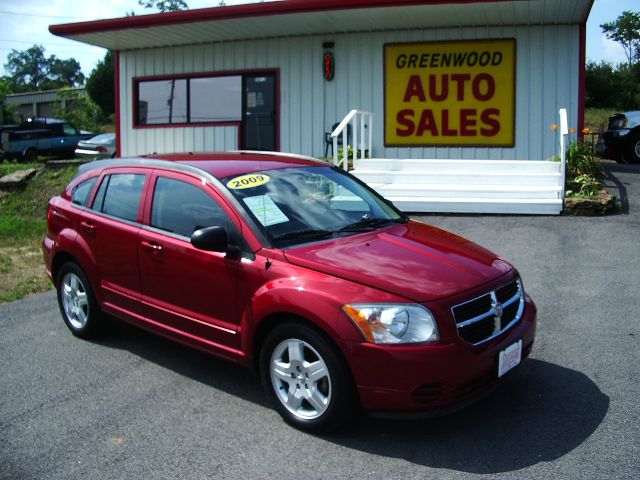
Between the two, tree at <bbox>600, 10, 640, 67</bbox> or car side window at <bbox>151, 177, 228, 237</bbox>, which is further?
tree at <bbox>600, 10, 640, 67</bbox>

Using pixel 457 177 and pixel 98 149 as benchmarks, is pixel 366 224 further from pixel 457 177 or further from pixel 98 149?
pixel 98 149

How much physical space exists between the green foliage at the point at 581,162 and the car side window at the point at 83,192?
842 cm

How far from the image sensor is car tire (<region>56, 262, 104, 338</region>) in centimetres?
588

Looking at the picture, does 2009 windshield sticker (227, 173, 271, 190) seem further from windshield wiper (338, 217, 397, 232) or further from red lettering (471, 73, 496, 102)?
red lettering (471, 73, 496, 102)

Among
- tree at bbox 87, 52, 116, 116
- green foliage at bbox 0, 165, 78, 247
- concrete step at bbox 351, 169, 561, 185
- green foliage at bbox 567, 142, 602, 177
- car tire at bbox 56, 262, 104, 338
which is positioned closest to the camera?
car tire at bbox 56, 262, 104, 338

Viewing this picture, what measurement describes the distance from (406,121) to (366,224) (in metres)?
9.23

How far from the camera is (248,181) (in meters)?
4.89

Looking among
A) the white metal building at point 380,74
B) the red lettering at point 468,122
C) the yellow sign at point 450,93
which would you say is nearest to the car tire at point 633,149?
the white metal building at point 380,74

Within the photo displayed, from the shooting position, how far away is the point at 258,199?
475cm

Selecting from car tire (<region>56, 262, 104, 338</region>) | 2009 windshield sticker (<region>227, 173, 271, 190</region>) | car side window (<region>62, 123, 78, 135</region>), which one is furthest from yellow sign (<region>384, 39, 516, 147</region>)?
car side window (<region>62, 123, 78, 135</region>)

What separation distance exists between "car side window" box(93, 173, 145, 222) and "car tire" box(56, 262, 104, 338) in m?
0.63

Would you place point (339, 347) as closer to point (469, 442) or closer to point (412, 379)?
point (412, 379)

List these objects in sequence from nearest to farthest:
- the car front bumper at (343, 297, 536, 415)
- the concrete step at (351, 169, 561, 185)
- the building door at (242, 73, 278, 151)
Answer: the car front bumper at (343, 297, 536, 415), the concrete step at (351, 169, 561, 185), the building door at (242, 73, 278, 151)

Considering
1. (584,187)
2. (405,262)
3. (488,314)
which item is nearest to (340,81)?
(584,187)
